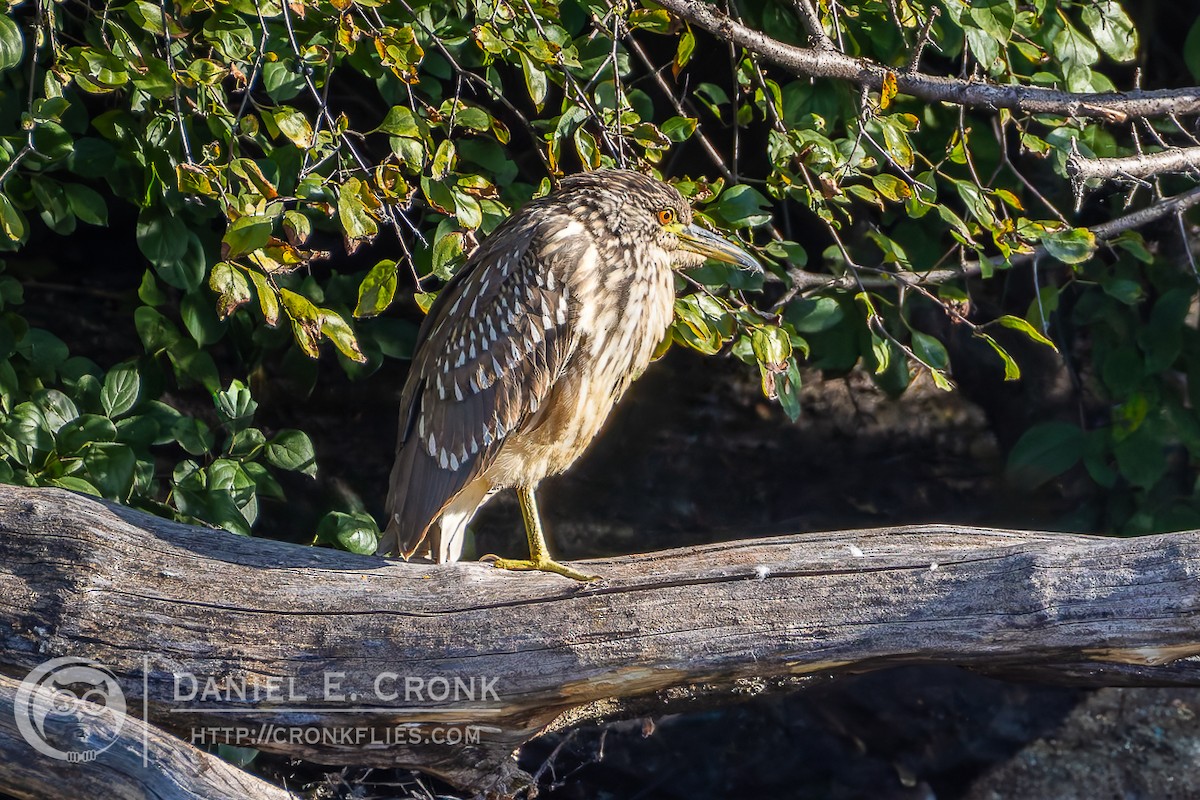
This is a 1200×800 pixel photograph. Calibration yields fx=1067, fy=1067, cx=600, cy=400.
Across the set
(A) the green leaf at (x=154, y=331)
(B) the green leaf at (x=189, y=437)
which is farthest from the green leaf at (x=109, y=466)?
(A) the green leaf at (x=154, y=331)

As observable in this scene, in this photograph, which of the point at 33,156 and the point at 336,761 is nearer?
the point at 336,761

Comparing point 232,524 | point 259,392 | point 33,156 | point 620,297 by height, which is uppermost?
point 33,156

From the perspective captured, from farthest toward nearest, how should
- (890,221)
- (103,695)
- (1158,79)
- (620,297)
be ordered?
(1158,79) < (890,221) < (620,297) < (103,695)

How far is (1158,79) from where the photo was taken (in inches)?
178

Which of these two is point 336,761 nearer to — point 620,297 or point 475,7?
point 620,297

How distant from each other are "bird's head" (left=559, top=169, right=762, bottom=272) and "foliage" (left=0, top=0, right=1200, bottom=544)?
8cm

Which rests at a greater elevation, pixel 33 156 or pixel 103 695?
pixel 33 156

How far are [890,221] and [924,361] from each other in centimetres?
100

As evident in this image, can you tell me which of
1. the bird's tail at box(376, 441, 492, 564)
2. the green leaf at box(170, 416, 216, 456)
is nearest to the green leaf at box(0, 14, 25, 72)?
the green leaf at box(170, 416, 216, 456)

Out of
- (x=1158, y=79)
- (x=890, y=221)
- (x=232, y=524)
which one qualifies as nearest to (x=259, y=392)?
(x=232, y=524)

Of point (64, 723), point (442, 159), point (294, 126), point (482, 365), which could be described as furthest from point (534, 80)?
point (64, 723)

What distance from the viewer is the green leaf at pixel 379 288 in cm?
261

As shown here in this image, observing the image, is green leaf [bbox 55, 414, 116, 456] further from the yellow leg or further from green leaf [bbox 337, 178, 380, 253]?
the yellow leg

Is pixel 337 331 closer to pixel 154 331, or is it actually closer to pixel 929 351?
pixel 154 331
